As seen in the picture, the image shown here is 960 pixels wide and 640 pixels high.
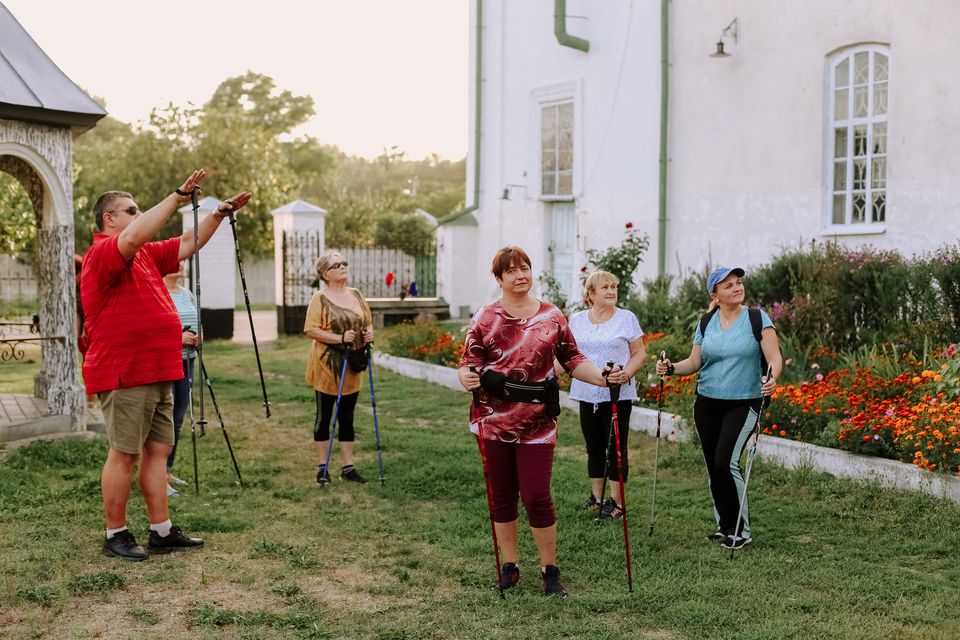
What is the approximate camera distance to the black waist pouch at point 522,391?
5422 millimetres

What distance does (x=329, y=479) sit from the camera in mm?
8289

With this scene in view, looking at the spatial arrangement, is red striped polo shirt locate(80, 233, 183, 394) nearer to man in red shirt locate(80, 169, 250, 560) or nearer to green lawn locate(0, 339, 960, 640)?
man in red shirt locate(80, 169, 250, 560)

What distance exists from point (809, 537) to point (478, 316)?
2668mm

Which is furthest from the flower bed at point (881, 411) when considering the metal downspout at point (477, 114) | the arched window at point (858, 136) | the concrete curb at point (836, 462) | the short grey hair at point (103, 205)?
the metal downspout at point (477, 114)

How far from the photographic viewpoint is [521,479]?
555 centimetres

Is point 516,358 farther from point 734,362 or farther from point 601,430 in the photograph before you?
point 601,430

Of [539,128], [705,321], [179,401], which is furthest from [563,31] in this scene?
[705,321]

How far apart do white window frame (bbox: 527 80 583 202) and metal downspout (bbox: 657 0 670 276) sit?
1976 millimetres

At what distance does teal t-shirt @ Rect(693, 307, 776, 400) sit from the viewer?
6387mm

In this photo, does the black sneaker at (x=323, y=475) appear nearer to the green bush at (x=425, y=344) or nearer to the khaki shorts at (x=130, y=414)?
the khaki shorts at (x=130, y=414)

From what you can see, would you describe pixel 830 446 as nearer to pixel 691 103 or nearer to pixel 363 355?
pixel 363 355

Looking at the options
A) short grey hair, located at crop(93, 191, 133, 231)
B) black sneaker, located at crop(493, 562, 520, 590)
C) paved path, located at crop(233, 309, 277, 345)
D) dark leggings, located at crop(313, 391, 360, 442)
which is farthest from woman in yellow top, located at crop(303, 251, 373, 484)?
paved path, located at crop(233, 309, 277, 345)

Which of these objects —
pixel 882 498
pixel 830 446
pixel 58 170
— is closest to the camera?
pixel 882 498

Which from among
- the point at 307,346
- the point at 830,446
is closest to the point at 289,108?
the point at 307,346
